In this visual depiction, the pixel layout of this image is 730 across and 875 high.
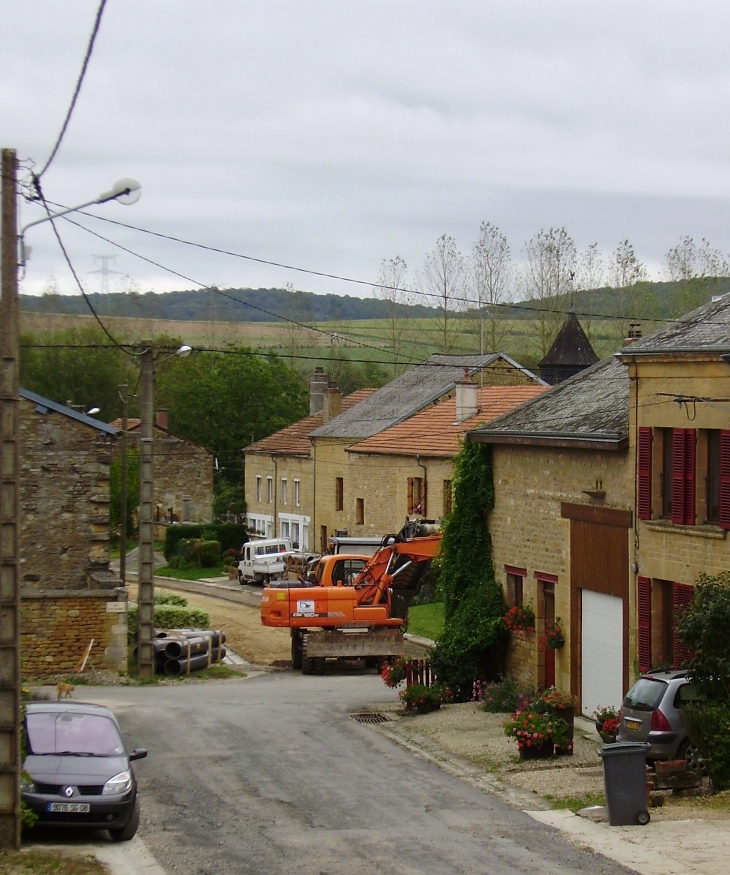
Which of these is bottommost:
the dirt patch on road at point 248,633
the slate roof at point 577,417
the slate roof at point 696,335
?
the dirt patch on road at point 248,633

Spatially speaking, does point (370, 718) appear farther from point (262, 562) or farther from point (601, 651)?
point (262, 562)

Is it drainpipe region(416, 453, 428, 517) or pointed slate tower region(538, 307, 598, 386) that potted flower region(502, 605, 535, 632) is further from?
pointed slate tower region(538, 307, 598, 386)

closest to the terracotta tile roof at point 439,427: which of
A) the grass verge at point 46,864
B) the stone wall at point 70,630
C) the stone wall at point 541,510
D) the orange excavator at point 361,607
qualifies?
the orange excavator at point 361,607

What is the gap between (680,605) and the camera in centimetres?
1809

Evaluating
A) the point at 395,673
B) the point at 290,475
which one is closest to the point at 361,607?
the point at 395,673

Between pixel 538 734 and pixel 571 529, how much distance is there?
4.77 m

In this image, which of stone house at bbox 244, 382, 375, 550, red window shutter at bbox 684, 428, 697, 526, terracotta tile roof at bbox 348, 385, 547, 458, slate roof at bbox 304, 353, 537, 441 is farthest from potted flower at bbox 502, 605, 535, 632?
stone house at bbox 244, 382, 375, 550

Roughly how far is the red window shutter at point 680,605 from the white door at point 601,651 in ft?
4.86

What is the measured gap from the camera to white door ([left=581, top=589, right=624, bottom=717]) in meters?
20.2

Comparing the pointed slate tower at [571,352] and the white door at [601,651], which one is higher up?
the pointed slate tower at [571,352]

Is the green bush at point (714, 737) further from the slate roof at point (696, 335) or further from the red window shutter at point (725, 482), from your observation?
the slate roof at point (696, 335)

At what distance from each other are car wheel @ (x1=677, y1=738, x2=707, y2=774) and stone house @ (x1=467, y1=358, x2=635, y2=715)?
3.84m

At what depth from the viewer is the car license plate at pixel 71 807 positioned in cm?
1302

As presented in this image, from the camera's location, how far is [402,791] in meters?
16.4
